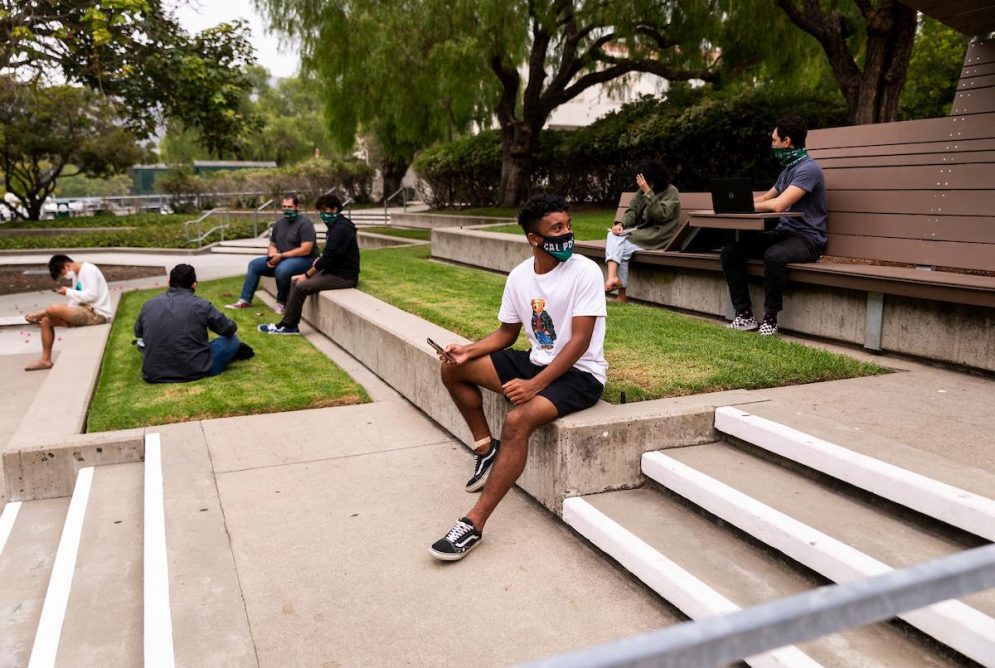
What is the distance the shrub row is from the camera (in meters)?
15.3

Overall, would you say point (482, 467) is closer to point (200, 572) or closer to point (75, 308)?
point (200, 572)

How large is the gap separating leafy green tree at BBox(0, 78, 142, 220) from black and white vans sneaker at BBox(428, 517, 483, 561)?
29565 millimetres

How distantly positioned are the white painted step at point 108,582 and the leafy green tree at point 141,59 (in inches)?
367

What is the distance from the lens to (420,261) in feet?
44.5

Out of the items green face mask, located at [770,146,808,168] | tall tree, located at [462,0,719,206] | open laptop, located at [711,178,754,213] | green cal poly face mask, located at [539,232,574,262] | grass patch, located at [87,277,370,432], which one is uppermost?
tall tree, located at [462,0,719,206]

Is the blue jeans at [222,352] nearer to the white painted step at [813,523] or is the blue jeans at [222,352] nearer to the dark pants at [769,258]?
the dark pants at [769,258]

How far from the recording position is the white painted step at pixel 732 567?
2752 mm

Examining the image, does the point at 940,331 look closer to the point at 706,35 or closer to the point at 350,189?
the point at 706,35

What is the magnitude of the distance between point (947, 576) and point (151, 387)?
7034mm

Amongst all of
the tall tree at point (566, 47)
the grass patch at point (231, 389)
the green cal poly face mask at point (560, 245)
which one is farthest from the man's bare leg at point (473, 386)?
the tall tree at point (566, 47)

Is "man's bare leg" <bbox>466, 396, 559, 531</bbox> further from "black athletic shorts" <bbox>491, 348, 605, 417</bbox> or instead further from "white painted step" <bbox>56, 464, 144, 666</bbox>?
"white painted step" <bbox>56, 464, 144, 666</bbox>

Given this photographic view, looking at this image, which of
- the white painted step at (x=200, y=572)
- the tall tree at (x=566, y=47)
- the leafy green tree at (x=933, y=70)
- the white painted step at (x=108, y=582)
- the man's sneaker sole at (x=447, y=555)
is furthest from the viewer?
the leafy green tree at (x=933, y=70)

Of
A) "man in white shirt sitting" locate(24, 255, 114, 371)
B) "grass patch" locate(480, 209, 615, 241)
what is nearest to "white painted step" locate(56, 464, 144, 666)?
"man in white shirt sitting" locate(24, 255, 114, 371)

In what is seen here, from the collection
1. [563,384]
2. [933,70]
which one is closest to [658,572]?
[563,384]
